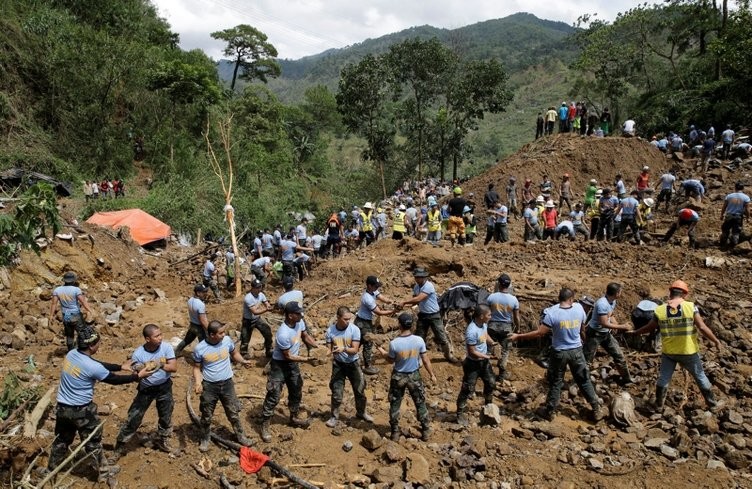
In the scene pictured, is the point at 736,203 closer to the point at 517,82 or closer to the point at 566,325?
the point at 566,325

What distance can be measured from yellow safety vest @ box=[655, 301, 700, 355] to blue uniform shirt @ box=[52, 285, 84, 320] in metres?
8.48

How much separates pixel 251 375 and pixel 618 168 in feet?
54.4

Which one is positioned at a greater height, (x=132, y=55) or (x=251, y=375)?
(x=132, y=55)

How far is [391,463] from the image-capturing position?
18.1ft

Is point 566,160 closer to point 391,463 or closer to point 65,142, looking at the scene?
point 391,463

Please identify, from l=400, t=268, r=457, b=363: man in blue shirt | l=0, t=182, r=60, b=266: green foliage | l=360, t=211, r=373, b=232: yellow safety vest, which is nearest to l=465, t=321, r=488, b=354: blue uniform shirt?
l=400, t=268, r=457, b=363: man in blue shirt

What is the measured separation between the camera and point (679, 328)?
226 inches

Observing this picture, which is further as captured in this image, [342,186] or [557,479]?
[342,186]

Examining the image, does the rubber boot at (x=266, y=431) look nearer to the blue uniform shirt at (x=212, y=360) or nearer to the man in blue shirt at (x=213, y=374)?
the man in blue shirt at (x=213, y=374)

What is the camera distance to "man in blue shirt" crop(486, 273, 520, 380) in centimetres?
699

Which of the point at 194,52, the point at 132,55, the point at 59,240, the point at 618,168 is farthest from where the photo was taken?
the point at 194,52

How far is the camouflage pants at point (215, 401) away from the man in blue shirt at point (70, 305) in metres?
3.83

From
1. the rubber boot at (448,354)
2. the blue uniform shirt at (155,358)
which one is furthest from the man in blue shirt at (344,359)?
the rubber boot at (448,354)

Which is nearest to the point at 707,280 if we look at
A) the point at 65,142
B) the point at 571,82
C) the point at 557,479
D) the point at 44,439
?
the point at 557,479
